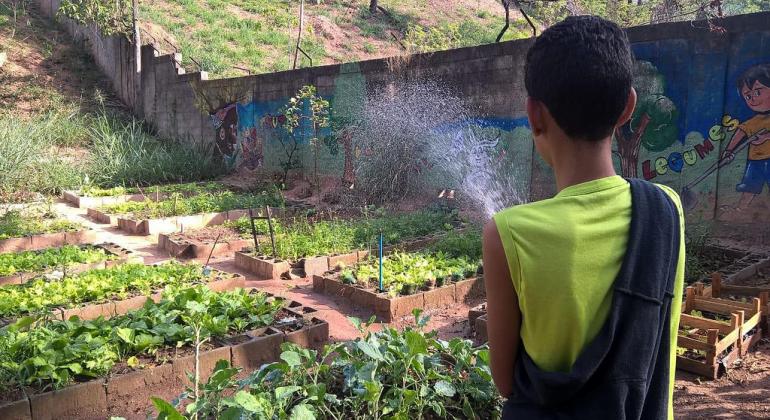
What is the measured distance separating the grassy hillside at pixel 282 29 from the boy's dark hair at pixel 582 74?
23.7 meters

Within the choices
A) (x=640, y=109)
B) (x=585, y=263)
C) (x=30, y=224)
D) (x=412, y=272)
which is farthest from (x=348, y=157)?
(x=585, y=263)

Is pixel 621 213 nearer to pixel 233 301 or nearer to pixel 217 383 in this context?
pixel 217 383

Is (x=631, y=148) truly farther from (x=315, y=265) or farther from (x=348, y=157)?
(x=348, y=157)

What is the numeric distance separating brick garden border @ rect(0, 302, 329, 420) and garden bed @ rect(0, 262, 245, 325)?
1052 mm

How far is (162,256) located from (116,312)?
11.3ft

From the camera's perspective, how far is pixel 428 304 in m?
6.41

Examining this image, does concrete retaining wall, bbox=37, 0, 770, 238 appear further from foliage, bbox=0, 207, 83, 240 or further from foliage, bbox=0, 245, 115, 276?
foliage, bbox=0, 245, 115, 276

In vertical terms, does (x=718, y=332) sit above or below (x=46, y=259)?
above

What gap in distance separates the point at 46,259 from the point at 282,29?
29231 mm

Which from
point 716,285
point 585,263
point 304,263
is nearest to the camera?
point 585,263

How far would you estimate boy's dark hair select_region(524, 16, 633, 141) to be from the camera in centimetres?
123

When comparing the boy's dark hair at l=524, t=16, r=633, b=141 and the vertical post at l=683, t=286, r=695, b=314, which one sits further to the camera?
the vertical post at l=683, t=286, r=695, b=314

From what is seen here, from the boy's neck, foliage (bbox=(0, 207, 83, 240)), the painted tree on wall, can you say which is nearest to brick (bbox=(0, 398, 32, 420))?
the boy's neck

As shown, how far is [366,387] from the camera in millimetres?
2744
